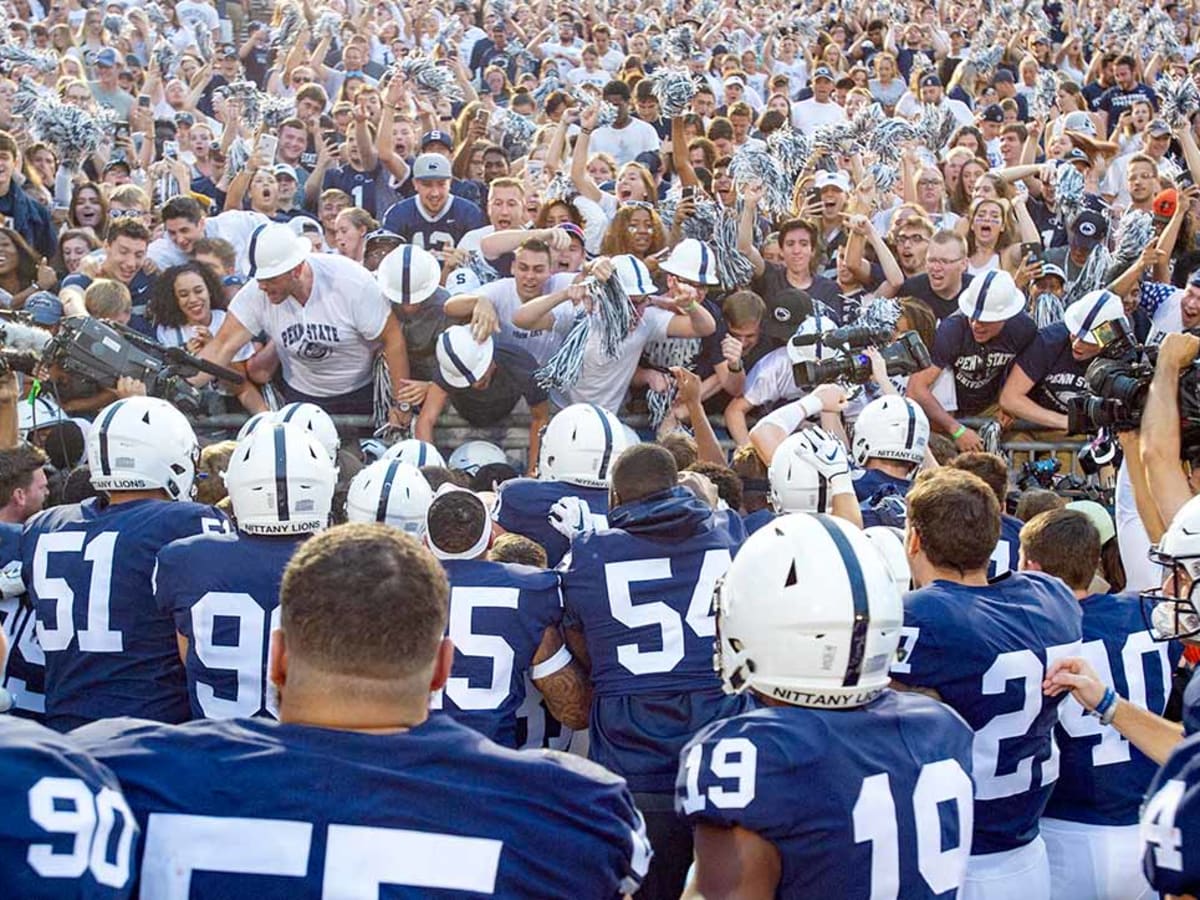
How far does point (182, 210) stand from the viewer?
9242 mm

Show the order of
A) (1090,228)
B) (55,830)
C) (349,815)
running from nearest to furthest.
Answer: (55,830), (349,815), (1090,228)

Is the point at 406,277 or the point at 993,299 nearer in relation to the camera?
the point at 406,277

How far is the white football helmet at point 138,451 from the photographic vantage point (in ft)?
16.1

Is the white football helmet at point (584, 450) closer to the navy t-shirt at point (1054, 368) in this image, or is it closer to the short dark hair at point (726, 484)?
the short dark hair at point (726, 484)

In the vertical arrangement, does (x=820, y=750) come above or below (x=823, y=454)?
below

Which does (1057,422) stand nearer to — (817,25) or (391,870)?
(391,870)

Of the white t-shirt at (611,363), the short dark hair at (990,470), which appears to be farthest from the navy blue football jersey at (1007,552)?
the white t-shirt at (611,363)

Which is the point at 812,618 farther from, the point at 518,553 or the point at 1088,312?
the point at 1088,312

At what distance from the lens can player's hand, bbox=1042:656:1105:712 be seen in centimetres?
357

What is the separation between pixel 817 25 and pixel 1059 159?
6755 mm

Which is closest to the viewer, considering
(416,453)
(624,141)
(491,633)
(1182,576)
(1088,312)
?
(1182,576)

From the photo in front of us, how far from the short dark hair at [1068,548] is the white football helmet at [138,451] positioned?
280 cm

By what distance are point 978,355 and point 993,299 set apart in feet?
1.06

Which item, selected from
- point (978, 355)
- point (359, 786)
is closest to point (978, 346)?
point (978, 355)
